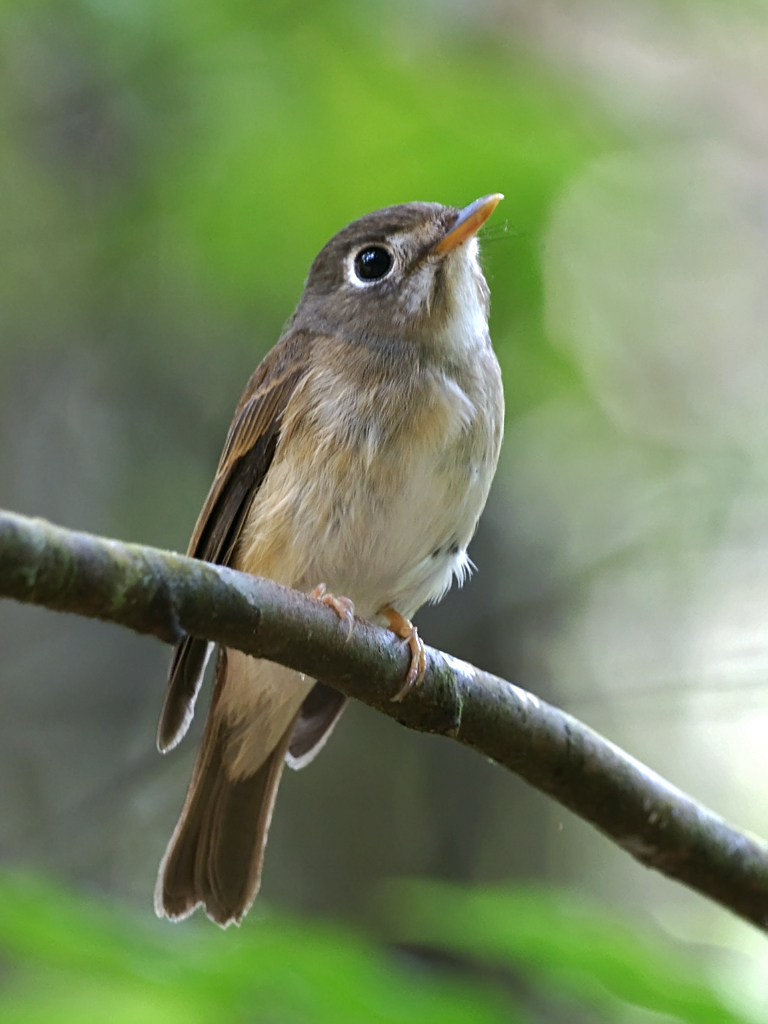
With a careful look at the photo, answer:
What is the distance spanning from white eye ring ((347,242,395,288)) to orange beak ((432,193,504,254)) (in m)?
0.21

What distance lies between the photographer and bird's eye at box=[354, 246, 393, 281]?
3.57m

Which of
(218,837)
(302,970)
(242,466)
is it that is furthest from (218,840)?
(302,970)

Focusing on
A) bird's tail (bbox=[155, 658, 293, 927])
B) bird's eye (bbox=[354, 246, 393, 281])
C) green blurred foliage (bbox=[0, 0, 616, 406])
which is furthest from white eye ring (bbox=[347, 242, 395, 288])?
bird's tail (bbox=[155, 658, 293, 927])

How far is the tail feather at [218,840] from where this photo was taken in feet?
11.6

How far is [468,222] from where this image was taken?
10.7ft

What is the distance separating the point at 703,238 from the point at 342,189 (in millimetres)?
3343

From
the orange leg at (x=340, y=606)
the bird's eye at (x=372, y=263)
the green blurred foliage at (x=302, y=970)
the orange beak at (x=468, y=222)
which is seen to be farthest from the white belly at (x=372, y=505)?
the green blurred foliage at (x=302, y=970)

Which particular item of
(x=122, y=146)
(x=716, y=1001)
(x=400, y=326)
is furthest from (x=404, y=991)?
(x=122, y=146)

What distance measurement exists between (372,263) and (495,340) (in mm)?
950

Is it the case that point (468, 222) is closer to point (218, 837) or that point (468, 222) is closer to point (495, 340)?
point (495, 340)

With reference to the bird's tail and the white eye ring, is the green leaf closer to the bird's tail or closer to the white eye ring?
the bird's tail

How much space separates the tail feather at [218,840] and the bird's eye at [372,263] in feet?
4.62

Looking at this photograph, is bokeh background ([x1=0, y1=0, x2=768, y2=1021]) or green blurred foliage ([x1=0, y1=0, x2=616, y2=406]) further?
bokeh background ([x1=0, y1=0, x2=768, y2=1021])

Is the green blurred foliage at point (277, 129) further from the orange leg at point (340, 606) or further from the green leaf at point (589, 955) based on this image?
the green leaf at point (589, 955)
